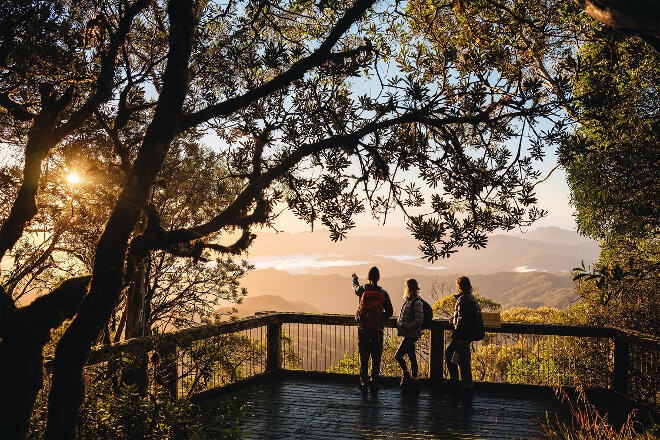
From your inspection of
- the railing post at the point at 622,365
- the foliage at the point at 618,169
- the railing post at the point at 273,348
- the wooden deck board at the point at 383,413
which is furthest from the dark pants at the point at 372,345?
the railing post at the point at 622,365

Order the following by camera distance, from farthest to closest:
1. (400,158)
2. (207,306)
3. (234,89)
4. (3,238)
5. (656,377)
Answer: (207,306), (656,377), (234,89), (400,158), (3,238)

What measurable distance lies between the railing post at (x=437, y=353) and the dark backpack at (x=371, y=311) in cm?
144

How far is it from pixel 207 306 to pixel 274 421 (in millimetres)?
15947

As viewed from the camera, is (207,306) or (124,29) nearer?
(124,29)

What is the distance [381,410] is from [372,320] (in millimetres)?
1492

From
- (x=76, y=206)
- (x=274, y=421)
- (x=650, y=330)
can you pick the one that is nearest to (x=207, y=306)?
(x=76, y=206)

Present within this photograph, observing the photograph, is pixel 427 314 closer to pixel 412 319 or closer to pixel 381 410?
pixel 412 319

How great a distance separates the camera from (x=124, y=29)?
5965mm

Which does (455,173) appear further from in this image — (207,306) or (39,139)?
(207,306)

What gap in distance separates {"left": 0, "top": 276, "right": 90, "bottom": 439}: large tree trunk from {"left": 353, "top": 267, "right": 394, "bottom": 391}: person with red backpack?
512cm

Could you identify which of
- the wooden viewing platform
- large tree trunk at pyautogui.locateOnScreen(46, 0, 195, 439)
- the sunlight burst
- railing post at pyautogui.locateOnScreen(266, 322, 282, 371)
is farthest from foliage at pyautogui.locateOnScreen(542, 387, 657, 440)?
the sunlight burst

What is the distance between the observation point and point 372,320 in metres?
8.23

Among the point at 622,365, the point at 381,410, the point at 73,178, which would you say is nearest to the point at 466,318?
the point at 381,410

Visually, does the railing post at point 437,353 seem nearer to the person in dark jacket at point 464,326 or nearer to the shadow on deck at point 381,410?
the shadow on deck at point 381,410
